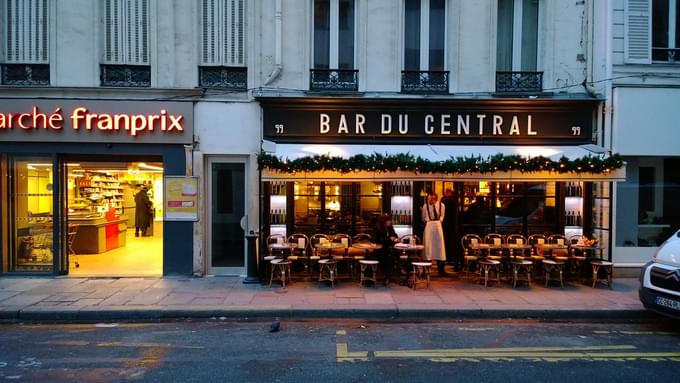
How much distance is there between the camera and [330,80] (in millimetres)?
10461

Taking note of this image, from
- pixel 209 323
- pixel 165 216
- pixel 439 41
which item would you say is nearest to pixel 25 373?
pixel 209 323

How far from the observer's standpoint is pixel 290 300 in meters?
8.06

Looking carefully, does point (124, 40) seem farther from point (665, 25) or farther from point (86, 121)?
point (665, 25)

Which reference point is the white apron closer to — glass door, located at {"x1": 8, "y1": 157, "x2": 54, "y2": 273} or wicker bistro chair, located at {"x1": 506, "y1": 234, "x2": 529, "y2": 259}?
wicker bistro chair, located at {"x1": 506, "y1": 234, "x2": 529, "y2": 259}

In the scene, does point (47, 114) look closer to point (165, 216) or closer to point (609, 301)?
point (165, 216)

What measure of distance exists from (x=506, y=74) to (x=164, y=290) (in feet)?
29.6

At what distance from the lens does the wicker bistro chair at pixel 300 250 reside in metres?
9.84

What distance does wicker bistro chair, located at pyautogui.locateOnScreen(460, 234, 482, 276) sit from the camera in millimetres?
9742

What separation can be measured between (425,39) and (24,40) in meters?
9.08

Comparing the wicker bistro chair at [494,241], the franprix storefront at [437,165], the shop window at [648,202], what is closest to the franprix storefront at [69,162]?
the franprix storefront at [437,165]

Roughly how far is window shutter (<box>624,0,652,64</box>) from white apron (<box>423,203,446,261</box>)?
18.6ft

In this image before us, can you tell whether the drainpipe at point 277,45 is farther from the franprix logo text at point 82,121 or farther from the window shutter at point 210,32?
the franprix logo text at point 82,121

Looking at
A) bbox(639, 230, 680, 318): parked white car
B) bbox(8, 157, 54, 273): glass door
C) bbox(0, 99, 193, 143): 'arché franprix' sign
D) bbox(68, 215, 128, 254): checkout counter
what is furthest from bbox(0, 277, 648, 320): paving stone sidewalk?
bbox(0, 99, 193, 143): 'arché franprix' sign

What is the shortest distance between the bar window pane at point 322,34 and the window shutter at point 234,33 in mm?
1696
